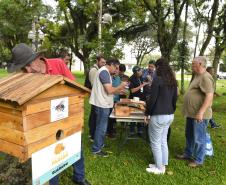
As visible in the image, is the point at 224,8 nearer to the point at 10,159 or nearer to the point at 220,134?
the point at 220,134

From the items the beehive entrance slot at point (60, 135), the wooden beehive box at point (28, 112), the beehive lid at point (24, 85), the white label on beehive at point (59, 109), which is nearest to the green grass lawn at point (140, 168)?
the beehive entrance slot at point (60, 135)

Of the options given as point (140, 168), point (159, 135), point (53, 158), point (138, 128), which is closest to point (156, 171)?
point (140, 168)

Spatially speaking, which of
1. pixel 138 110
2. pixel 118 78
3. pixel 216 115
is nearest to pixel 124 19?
pixel 216 115

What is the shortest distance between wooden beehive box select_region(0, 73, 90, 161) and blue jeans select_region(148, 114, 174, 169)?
2.23 metres

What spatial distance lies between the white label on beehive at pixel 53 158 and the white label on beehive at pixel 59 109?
24cm

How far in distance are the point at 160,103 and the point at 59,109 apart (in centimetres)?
228

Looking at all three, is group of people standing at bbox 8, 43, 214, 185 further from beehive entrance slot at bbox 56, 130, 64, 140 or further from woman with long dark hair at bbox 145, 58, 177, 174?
beehive entrance slot at bbox 56, 130, 64, 140

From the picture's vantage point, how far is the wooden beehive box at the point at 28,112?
2518mm

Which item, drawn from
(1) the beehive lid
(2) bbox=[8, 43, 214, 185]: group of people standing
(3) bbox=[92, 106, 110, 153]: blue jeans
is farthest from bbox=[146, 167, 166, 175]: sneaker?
(1) the beehive lid

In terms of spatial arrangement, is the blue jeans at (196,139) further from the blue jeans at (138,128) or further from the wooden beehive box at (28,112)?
the wooden beehive box at (28,112)

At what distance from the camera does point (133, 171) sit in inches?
205

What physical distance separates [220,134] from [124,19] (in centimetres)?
1976

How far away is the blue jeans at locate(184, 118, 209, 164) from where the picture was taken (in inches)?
208

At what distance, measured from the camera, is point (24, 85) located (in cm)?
269
